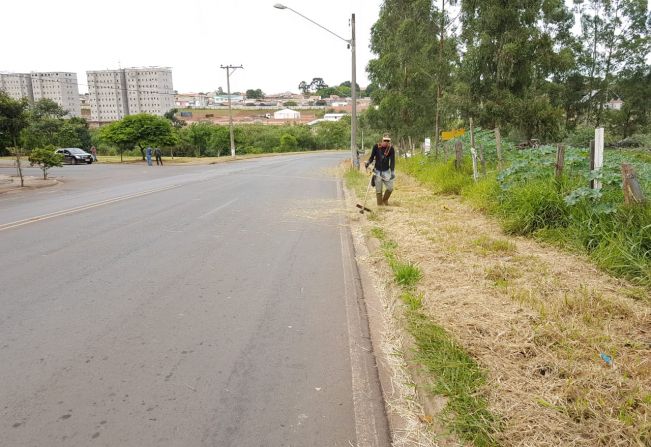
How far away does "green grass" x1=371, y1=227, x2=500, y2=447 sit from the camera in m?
2.69

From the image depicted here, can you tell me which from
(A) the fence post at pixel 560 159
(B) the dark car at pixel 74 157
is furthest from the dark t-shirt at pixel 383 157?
(B) the dark car at pixel 74 157

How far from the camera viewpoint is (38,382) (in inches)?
133

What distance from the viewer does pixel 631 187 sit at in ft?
19.2

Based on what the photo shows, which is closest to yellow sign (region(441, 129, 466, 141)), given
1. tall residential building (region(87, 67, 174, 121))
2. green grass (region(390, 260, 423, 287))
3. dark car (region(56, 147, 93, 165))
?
green grass (region(390, 260, 423, 287))

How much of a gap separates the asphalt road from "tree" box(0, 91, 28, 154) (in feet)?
43.6

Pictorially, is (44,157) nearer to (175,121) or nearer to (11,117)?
(11,117)

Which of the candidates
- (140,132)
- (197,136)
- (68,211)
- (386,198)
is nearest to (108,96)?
(197,136)

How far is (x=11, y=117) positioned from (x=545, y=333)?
21.7 meters

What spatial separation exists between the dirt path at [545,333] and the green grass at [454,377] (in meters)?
0.07

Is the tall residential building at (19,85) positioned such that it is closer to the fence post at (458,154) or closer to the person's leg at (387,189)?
the fence post at (458,154)

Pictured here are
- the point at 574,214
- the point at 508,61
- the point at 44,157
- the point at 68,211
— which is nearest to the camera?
the point at 574,214

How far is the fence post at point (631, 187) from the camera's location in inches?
228

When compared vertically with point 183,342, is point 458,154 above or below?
above

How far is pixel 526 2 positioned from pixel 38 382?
22391 mm
